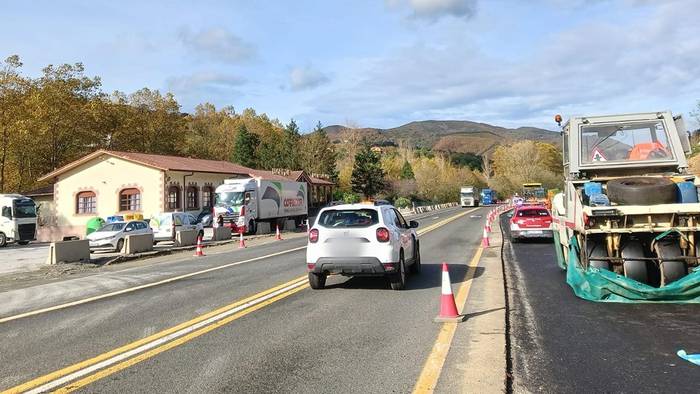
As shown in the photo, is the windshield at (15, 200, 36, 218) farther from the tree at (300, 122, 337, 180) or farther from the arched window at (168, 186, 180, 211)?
the tree at (300, 122, 337, 180)

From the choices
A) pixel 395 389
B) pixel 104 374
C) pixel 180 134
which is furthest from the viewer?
pixel 180 134

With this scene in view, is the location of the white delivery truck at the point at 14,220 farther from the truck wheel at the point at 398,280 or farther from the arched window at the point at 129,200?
the truck wheel at the point at 398,280

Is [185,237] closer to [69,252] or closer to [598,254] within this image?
[69,252]

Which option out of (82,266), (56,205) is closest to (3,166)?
(56,205)

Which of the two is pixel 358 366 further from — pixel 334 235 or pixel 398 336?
pixel 334 235

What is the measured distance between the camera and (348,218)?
10.5 metres

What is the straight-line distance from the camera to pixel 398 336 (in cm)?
676

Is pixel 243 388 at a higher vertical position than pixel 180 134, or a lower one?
lower

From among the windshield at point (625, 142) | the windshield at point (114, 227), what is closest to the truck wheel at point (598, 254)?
the windshield at point (625, 142)

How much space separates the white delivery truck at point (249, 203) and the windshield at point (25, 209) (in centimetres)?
1130

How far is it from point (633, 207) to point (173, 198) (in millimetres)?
35632

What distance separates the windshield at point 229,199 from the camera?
32.8 m

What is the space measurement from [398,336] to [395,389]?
75.1 inches

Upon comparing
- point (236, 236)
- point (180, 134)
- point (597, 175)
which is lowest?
point (236, 236)
